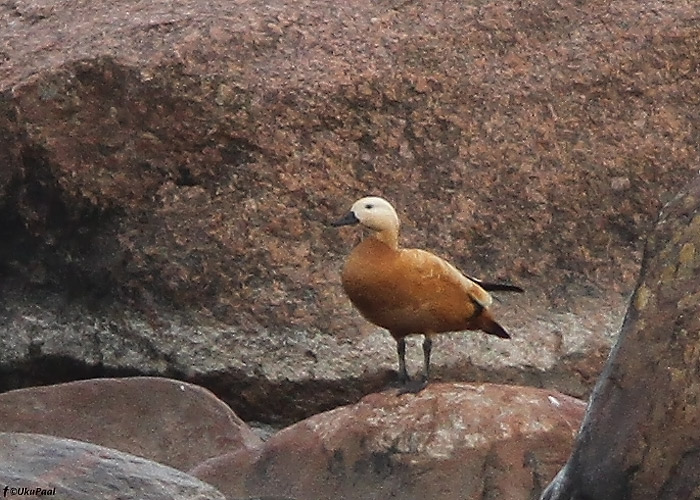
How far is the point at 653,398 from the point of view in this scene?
14.4ft

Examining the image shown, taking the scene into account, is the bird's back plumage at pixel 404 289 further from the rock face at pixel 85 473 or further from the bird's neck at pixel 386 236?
the rock face at pixel 85 473

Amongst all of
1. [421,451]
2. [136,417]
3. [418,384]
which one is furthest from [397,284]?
[136,417]

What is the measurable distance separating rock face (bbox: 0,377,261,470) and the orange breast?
2.50ft

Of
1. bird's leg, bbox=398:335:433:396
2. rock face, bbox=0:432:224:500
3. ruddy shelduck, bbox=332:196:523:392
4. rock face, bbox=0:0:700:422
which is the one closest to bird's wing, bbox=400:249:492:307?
ruddy shelduck, bbox=332:196:523:392

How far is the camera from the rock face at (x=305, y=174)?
746cm

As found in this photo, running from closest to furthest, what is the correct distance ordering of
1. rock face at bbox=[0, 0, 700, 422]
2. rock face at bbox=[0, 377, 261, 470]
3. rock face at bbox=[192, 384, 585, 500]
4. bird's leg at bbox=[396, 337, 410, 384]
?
Result: 1. rock face at bbox=[192, 384, 585, 500]
2. bird's leg at bbox=[396, 337, 410, 384]
3. rock face at bbox=[0, 377, 261, 470]
4. rock face at bbox=[0, 0, 700, 422]

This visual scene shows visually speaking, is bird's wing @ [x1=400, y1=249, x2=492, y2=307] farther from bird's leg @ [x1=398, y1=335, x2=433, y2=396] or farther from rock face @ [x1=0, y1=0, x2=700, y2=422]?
rock face @ [x1=0, y1=0, x2=700, y2=422]

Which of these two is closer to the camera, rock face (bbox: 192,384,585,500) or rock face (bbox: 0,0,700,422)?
rock face (bbox: 192,384,585,500)

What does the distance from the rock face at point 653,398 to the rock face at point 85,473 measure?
40.0 inches

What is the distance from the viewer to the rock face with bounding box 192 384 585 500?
227 inches

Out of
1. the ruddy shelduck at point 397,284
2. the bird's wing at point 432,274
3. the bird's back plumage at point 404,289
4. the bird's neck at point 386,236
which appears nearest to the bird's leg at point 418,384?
the ruddy shelduck at point 397,284

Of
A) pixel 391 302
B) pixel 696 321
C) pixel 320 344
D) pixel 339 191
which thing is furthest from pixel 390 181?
pixel 696 321

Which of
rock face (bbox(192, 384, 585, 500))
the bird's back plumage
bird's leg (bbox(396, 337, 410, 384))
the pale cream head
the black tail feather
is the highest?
the pale cream head

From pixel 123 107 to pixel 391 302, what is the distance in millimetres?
1732
